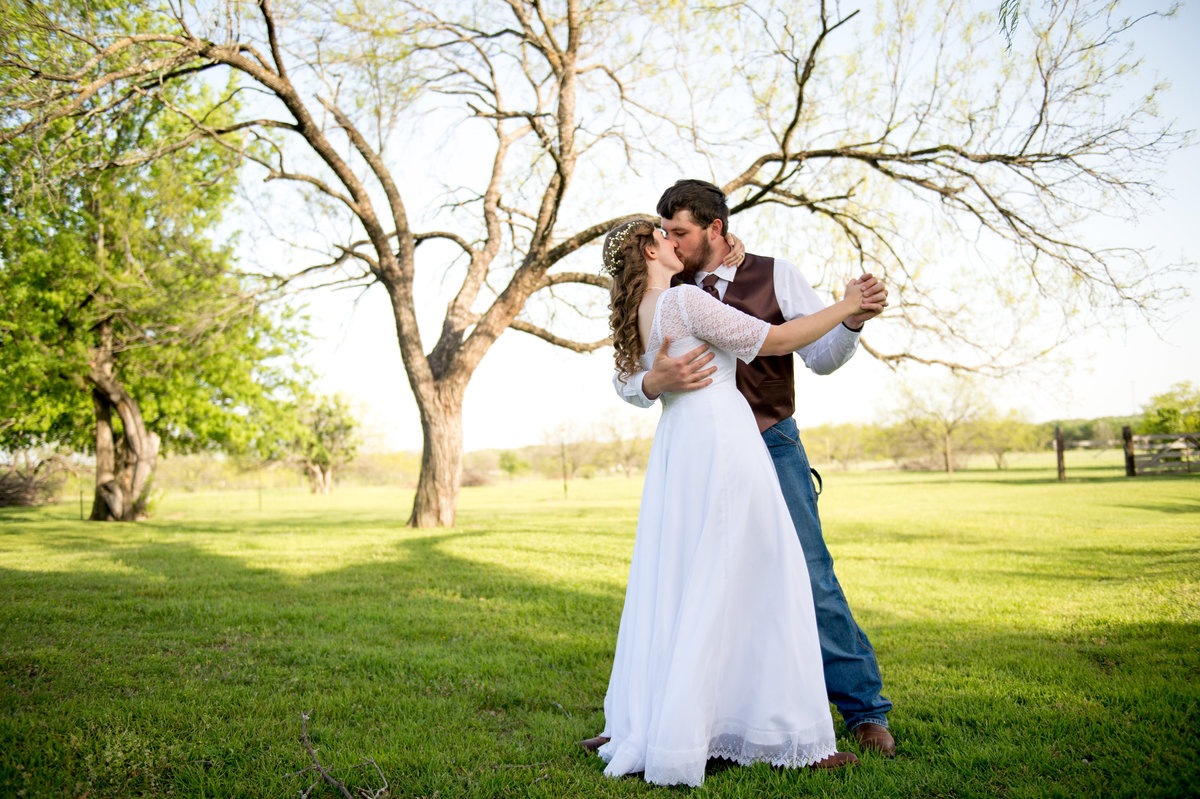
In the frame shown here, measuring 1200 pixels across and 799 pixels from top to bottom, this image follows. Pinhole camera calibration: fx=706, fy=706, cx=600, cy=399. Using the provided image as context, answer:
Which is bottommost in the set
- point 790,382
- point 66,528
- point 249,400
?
point 66,528

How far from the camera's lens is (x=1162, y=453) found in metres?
23.4

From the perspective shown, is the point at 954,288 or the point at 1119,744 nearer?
the point at 1119,744

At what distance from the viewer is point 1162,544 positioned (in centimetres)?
914

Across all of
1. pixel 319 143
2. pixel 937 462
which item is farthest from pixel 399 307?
pixel 937 462

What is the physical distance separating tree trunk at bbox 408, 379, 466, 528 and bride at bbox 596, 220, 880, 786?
34.1 feet

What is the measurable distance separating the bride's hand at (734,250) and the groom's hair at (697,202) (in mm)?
63

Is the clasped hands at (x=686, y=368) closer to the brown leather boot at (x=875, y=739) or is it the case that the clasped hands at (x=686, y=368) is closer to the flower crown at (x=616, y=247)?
the flower crown at (x=616, y=247)

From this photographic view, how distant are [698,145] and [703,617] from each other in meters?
9.83

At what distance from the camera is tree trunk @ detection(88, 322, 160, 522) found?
17750 mm

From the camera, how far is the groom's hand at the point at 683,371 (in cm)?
288

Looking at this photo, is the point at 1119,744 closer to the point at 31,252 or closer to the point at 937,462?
the point at 31,252

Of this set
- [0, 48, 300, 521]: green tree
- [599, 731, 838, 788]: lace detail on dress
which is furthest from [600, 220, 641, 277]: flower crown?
[0, 48, 300, 521]: green tree

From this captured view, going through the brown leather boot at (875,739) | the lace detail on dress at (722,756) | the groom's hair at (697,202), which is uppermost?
the groom's hair at (697,202)

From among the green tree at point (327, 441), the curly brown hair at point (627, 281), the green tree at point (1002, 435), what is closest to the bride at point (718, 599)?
the curly brown hair at point (627, 281)
